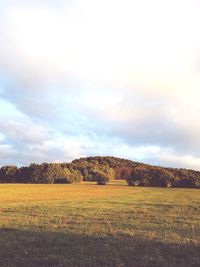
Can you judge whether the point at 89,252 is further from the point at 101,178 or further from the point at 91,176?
the point at 91,176

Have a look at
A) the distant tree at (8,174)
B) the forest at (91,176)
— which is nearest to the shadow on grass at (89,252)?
the forest at (91,176)

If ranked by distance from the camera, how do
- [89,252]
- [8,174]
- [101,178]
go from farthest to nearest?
[8,174], [101,178], [89,252]

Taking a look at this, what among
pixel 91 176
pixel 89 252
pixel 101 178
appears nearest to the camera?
pixel 89 252

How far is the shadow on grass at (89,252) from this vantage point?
12328 millimetres

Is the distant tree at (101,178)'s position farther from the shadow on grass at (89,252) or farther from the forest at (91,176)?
the shadow on grass at (89,252)

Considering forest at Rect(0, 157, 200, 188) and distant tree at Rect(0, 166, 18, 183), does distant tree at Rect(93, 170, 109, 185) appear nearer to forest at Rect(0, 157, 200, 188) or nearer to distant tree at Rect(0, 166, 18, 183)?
forest at Rect(0, 157, 200, 188)

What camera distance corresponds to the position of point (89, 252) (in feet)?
45.9

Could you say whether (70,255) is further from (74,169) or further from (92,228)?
(74,169)

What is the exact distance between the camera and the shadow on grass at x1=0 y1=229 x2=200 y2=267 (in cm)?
1233

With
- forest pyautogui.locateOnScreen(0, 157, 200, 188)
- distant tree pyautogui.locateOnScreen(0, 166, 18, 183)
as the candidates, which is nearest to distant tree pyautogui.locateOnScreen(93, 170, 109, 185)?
forest pyautogui.locateOnScreen(0, 157, 200, 188)

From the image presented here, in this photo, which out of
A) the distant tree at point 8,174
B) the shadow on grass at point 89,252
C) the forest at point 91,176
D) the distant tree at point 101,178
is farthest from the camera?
the distant tree at point 8,174

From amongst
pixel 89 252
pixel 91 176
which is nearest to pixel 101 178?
pixel 91 176

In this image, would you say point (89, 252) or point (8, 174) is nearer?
point (89, 252)

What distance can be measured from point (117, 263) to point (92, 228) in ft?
29.0
